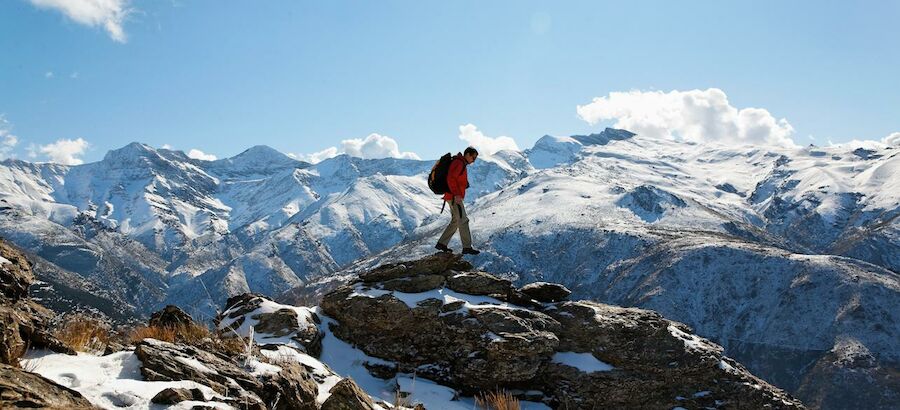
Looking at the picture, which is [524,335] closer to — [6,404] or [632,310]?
[632,310]

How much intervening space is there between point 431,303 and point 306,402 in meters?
9.99

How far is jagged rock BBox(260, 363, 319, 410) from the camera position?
28.0 feet

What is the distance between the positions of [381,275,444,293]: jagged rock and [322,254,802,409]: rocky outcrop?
5cm

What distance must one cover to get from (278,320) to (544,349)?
323 inches

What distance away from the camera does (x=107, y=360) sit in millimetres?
7953

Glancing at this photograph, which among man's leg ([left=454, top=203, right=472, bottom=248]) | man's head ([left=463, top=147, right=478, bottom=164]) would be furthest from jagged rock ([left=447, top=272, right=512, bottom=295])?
man's head ([left=463, top=147, right=478, bottom=164])

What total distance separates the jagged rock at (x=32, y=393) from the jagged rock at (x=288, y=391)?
8.50 feet

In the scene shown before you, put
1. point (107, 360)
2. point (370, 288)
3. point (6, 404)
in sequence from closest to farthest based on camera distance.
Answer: point (6, 404) < point (107, 360) < point (370, 288)

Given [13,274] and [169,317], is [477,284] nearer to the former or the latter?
[169,317]

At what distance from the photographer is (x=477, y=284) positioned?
20297 millimetres

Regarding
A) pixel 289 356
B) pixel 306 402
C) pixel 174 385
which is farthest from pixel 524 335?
pixel 174 385

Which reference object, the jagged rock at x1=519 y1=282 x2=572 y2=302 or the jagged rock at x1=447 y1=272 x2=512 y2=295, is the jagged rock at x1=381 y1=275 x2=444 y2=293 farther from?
the jagged rock at x1=519 y1=282 x2=572 y2=302

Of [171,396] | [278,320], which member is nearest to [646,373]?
[278,320]

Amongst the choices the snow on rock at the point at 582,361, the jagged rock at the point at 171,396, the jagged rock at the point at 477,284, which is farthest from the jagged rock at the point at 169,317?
the snow on rock at the point at 582,361
